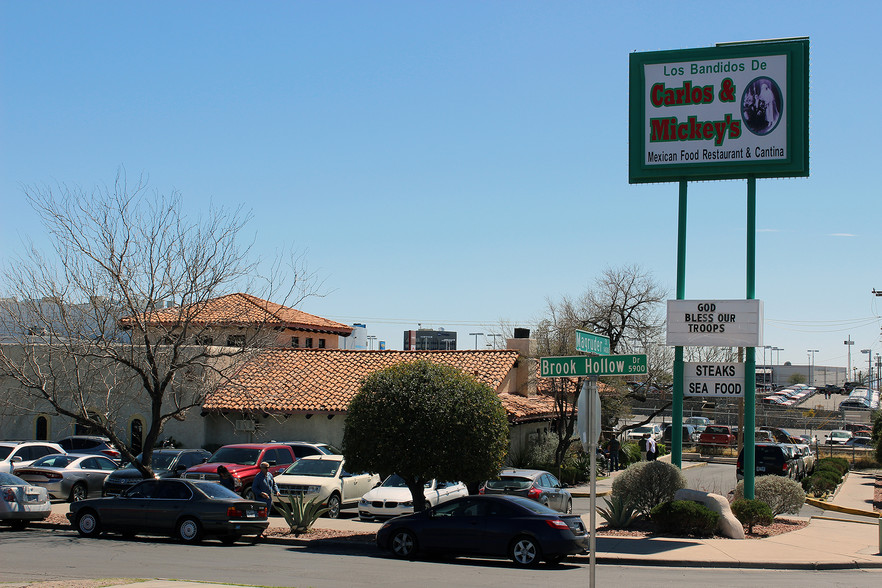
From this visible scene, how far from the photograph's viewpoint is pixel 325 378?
32.6 m

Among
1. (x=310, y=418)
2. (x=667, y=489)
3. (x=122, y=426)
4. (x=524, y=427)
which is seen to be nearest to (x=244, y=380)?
(x=310, y=418)

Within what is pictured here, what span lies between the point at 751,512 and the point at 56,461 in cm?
1884

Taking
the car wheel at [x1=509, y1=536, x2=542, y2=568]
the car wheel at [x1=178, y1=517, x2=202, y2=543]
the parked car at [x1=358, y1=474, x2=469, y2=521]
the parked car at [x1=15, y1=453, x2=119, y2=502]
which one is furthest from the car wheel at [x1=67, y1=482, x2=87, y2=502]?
the car wheel at [x1=509, y1=536, x2=542, y2=568]

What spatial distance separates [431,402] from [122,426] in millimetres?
19143

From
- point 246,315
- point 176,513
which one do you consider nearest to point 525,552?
point 176,513

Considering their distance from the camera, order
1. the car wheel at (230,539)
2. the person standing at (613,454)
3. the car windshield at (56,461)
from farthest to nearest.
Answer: the person standing at (613,454), the car windshield at (56,461), the car wheel at (230,539)

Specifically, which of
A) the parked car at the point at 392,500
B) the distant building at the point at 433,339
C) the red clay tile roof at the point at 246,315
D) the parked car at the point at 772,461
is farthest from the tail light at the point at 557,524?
the distant building at the point at 433,339

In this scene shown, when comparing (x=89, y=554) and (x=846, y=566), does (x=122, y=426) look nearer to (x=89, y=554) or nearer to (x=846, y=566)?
(x=89, y=554)

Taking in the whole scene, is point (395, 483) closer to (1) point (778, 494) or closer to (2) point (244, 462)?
(2) point (244, 462)

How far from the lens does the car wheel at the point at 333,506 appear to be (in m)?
21.8

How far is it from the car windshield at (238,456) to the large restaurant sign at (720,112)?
12.7 m

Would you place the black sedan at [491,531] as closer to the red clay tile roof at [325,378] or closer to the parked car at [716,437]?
the red clay tile roof at [325,378]

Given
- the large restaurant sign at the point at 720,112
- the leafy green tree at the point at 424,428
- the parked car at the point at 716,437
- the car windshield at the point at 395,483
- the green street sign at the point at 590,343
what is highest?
the large restaurant sign at the point at 720,112

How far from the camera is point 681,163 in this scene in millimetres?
20578
